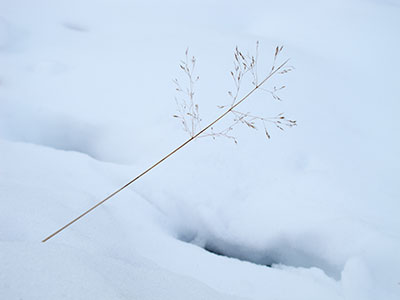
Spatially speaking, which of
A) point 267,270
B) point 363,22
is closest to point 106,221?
point 267,270

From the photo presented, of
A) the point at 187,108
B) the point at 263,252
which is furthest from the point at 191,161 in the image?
the point at 263,252

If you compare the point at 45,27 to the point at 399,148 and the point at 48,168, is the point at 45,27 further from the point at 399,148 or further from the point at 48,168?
the point at 399,148

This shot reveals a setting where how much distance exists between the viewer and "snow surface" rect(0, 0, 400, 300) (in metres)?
0.83

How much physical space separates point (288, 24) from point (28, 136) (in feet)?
5.72

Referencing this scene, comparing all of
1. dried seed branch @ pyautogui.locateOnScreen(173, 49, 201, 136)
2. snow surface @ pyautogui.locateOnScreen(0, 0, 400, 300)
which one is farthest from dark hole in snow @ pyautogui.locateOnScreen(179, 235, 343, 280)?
dried seed branch @ pyautogui.locateOnScreen(173, 49, 201, 136)

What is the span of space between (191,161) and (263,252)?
0.44 meters

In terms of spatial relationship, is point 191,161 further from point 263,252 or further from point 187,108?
point 263,252

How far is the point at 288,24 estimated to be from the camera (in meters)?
2.37

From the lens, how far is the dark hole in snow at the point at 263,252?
3.89ft

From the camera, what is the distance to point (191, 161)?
1407mm

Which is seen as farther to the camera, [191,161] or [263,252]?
[191,161]

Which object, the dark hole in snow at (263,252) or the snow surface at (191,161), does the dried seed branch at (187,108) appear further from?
the dark hole in snow at (263,252)

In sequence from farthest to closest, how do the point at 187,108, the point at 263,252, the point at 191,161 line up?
the point at 187,108, the point at 191,161, the point at 263,252

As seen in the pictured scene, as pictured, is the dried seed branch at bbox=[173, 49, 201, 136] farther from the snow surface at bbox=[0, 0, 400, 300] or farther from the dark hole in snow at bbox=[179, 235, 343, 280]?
the dark hole in snow at bbox=[179, 235, 343, 280]
